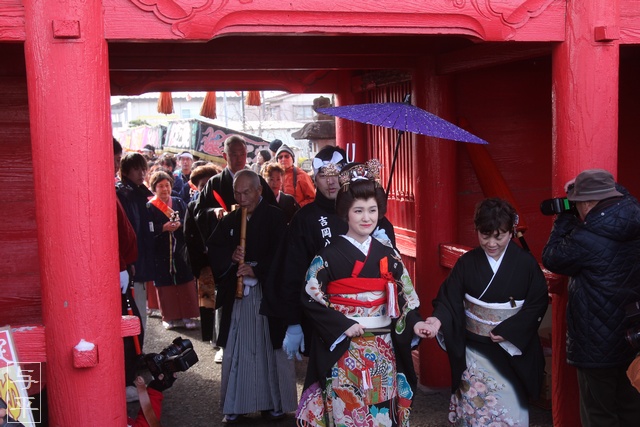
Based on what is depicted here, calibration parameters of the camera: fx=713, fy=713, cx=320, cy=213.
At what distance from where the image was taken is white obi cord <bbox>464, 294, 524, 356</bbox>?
3.87m

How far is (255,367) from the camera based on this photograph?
Answer: 17.7 feet

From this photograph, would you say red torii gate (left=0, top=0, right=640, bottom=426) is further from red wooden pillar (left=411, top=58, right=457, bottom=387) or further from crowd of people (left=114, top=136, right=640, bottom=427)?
red wooden pillar (left=411, top=58, right=457, bottom=387)

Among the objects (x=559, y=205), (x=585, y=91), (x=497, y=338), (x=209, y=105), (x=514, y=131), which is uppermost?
(x=209, y=105)

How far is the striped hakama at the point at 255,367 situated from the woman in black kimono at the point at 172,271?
3.05m

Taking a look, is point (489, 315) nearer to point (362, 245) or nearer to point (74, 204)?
point (362, 245)

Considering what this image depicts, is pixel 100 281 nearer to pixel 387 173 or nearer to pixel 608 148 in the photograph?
pixel 608 148

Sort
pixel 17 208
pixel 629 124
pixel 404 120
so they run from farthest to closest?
1. pixel 629 124
2. pixel 17 208
3. pixel 404 120

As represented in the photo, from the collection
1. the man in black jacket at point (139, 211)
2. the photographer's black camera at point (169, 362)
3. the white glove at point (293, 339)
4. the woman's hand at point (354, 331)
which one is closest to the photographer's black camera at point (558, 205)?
the woman's hand at point (354, 331)

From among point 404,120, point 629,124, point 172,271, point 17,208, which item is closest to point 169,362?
point 17,208

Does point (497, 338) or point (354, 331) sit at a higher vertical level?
point (354, 331)

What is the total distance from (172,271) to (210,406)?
9.60 feet

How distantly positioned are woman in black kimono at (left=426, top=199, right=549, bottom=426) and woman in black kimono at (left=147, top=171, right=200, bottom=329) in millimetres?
4898

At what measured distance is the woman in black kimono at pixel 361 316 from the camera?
3.76 m

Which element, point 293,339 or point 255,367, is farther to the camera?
point 255,367
